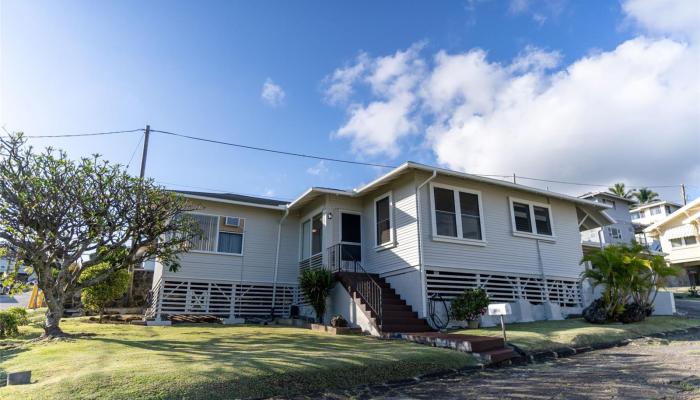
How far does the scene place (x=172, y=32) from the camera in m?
11.6

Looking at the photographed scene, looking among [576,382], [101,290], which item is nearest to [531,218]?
[576,382]

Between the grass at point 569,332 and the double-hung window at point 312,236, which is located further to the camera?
the double-hung window at point 312,236

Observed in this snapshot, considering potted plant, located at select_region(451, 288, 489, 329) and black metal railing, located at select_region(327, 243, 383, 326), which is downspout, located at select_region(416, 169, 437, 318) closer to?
potted plant, located at select_region(451, 288, 489, 329)

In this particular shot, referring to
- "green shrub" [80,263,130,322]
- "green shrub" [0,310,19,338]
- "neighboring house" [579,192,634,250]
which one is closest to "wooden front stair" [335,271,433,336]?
"green shrub" [80,263,130,322]

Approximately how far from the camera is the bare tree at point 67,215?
877 centimetres

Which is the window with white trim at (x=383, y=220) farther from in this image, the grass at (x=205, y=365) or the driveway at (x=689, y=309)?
the driveway at (x=689, y=309)

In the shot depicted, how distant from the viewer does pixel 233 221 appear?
15.0 m

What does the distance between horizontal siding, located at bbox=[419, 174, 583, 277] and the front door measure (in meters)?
3.08

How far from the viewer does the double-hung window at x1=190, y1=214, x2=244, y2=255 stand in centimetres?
1452

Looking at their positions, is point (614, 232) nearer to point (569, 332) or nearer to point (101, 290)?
point (569, 332)

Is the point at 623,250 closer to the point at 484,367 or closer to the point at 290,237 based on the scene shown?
the point at 484,367

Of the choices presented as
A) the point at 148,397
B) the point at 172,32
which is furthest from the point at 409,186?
the point at 148,397

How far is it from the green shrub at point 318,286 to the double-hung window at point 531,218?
242 inches

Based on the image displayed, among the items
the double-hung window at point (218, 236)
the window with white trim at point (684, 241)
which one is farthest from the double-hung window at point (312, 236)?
the window with white trim at point (684, 241)
